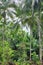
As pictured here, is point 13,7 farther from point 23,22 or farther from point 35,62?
point 35,62

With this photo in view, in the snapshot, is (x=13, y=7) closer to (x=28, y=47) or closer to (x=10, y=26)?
(x=10, y=26)

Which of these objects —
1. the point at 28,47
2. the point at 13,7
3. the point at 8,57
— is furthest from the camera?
the point at 28,47

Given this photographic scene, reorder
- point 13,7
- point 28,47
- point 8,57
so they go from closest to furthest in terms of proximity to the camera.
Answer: point 8,57 → point 13,7 → point 28,47

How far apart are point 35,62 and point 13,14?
8.39 metres

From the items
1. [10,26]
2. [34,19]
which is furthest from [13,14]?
[34,19]

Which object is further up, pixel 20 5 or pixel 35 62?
pixel 20 5

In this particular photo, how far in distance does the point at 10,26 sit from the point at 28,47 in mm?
4480

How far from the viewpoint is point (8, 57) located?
112ft

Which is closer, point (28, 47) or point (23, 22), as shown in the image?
point (23, 22)

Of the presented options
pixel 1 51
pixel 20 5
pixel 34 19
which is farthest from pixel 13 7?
pixel 1 51

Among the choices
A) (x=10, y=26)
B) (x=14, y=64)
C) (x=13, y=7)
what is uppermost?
(x=13, y=7)

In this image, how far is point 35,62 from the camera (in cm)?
3562

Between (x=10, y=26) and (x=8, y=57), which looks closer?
(x=8, y=57)

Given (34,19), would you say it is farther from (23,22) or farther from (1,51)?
(1,51)
